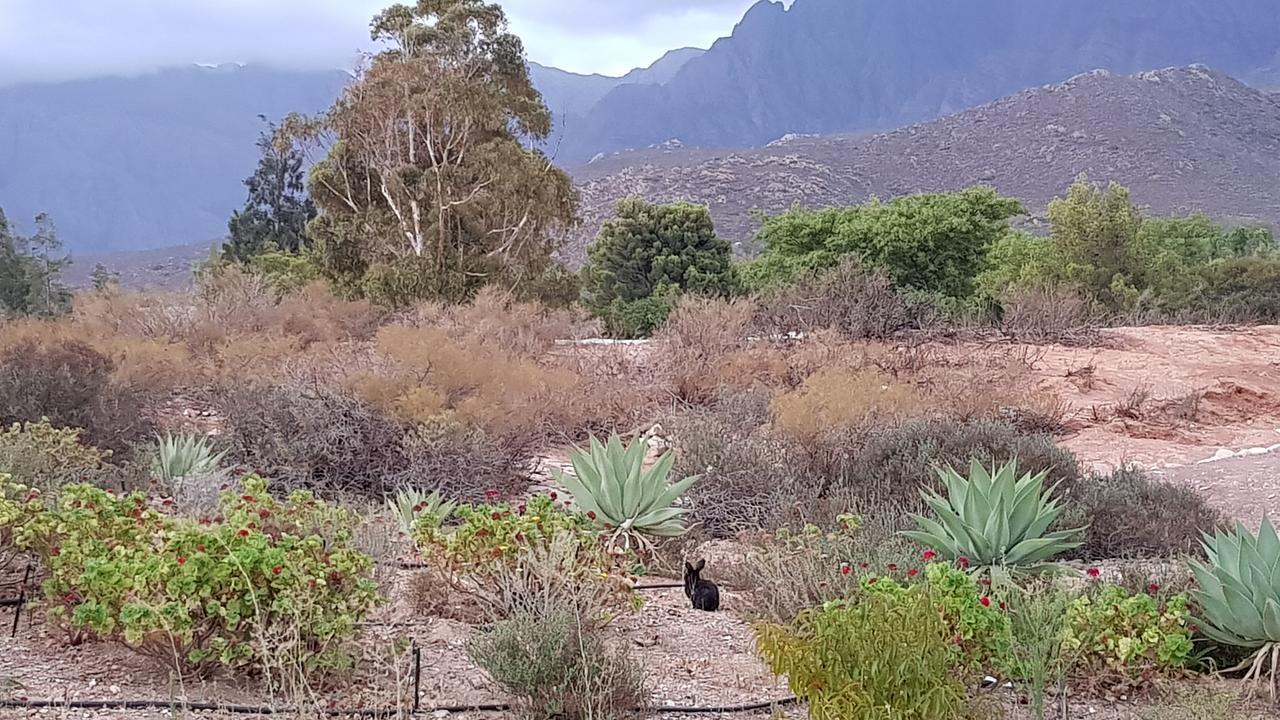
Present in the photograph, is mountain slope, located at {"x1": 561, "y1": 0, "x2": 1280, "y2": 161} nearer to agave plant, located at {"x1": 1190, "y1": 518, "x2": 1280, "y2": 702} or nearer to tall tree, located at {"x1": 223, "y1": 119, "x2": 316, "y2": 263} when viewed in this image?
tall tree, located at {"x1": 223, "y1": 119, "x2": 316, "y2": 263}

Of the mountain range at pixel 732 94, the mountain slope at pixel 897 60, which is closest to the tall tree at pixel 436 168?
the mountain range at pixel 732 94

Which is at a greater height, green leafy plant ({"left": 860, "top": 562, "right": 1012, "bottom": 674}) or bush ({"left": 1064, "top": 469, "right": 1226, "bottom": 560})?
green leafy plant ({"left": 860, "top": 562, "right": 1012, "bottom": 674})

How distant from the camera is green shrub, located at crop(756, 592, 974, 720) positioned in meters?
3.00

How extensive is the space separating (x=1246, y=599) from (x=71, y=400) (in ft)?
27.8

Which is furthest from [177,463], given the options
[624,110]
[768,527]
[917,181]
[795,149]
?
[624,110]

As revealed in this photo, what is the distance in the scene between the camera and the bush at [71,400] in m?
8.62

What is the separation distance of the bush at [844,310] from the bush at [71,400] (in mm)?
9273

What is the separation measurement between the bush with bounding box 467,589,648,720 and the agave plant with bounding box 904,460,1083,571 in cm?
190

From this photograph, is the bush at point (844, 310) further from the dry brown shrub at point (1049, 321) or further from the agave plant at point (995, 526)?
the agave plant at point (995, 526)

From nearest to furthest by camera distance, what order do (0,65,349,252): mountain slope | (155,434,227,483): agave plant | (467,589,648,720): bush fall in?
(467,589,648,720): bush → (155,434,227,483): agave plant → (0,65,349,252): mountain slope

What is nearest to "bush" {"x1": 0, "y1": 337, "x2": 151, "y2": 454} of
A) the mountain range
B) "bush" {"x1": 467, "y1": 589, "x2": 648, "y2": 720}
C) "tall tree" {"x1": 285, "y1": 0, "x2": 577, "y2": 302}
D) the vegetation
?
"bush" {"x1": 467, "y1": 589, "x2": 648, "y2": 720}

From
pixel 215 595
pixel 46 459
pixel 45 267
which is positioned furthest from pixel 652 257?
pixel 215 595

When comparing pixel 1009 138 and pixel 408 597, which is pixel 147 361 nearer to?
pixel 408 597

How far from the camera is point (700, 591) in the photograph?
16.0 ft
